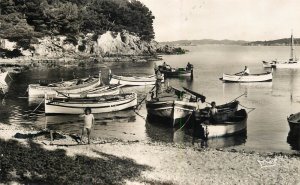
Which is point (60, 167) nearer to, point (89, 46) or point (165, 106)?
point (165, 106)

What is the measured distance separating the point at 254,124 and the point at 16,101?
80.4 ft

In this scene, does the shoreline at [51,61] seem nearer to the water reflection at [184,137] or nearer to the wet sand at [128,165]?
the water reflection at [184,137]

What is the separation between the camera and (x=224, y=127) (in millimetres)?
26938

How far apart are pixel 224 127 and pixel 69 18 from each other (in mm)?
88336

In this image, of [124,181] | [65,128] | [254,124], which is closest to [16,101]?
[65,128]

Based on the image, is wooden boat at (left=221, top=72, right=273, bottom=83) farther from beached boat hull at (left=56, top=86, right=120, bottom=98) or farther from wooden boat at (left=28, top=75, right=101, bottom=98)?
wooden boat at (left=28, top=75, right=101, bottom=98)

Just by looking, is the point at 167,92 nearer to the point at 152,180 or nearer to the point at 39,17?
the point at 152,180

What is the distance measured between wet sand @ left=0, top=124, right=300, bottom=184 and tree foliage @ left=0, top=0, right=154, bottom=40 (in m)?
75.8

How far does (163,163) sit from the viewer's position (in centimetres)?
1777

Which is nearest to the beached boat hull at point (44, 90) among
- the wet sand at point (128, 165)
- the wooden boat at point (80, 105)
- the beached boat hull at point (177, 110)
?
the wooden boat at point (80, 105)

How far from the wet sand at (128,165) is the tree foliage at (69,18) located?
249 ft

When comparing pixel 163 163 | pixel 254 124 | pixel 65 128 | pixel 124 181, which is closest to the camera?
pixel 124 181

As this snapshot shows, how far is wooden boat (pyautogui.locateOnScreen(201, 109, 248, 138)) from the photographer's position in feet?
86.9

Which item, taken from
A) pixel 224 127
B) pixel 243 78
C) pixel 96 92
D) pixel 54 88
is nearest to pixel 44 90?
pixel 54 88
